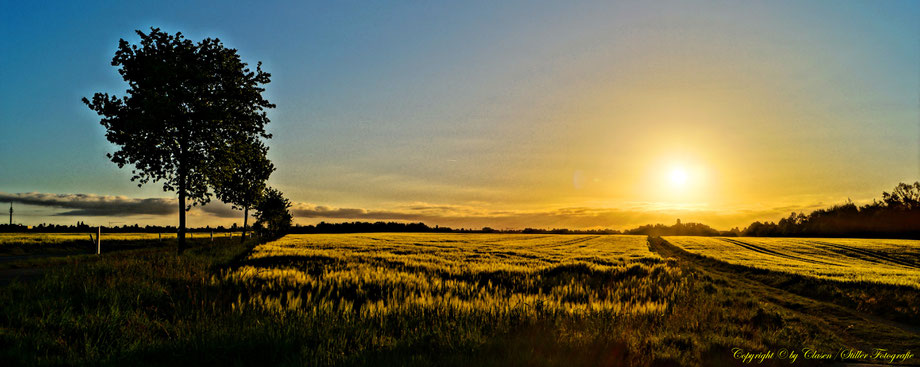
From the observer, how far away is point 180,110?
79.9 feet

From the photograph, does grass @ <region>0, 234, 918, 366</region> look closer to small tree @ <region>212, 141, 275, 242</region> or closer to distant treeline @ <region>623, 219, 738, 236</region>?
small tree @ <region>212, 141, 275, 242</region>

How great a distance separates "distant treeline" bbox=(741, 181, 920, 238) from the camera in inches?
3789

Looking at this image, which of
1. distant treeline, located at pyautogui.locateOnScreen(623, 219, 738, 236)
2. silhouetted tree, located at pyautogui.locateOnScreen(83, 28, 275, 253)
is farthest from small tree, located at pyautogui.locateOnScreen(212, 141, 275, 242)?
distant treeline, located at pyautogui.locateOnScreen(623, 219, 738, 236)

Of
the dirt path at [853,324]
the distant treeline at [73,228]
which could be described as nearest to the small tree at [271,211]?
the distant treeline at [73,228]

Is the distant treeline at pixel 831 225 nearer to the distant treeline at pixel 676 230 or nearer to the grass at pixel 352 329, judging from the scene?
the distant treeline at pixel 676 230

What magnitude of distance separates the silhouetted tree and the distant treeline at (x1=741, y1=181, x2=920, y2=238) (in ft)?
400

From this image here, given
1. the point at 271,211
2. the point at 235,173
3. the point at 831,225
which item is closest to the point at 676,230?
the point at 831,225

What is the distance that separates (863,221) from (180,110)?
453ft

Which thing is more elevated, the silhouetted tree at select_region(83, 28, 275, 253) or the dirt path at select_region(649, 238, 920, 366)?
the silhouetted tree at select_region(83, 28, 275, 253)

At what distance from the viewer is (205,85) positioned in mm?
25109

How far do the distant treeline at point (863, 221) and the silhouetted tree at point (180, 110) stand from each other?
12194 centimetres

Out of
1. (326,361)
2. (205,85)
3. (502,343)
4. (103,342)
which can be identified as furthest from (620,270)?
(205,85)

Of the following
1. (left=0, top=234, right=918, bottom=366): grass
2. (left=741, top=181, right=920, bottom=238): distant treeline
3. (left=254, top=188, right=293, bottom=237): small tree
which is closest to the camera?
(left=0, top=234, right=918, bottom=366): grass

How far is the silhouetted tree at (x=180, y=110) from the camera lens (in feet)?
78.2
